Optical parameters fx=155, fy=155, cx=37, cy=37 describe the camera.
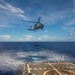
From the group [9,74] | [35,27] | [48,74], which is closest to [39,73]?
[48,74]

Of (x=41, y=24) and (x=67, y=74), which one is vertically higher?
(x=41, y=24)

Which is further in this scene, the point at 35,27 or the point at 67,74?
the point at 67,74

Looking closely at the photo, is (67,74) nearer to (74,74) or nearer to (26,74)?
(74,74)

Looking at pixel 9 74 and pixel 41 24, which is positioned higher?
pixel 41 24

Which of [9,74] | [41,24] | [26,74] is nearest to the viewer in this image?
[41,24]

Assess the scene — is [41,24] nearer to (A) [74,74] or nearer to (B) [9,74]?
(A) [74,74]

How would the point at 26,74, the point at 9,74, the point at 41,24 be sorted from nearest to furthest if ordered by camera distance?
the point at 41,24 < the point at 26,74 < the point at 9,74

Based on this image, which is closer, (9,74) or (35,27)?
(35,27)

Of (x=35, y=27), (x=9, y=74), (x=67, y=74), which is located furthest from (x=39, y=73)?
(x=9, y=74)
